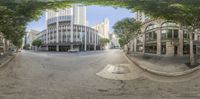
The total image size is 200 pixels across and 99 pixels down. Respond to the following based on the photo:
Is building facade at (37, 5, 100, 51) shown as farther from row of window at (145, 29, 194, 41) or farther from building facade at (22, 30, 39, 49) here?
row of window at (145, 29, 194, 41)

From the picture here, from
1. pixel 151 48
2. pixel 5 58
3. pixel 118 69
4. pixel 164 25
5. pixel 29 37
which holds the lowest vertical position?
pixel 118 69

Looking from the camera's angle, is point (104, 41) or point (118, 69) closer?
point (104, 41)

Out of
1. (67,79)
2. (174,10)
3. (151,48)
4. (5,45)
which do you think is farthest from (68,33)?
(174,10)

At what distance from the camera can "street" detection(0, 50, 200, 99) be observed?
118 inches

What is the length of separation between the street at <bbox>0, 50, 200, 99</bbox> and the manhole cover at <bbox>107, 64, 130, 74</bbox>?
47 millimetres

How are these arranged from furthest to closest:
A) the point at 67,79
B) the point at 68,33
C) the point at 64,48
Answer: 1. the point at 67,79
2. the point at 64,48
3. the point at 68,33

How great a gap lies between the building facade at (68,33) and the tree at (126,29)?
25cm

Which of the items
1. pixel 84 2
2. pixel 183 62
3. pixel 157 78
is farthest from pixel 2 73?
pixel 183 62

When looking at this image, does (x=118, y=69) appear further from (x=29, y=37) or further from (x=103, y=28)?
(x=29, y=37)

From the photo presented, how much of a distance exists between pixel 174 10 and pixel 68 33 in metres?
1.23

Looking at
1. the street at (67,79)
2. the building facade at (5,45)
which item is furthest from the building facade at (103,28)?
the building facade at (5,45)

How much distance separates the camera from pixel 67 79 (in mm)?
3115

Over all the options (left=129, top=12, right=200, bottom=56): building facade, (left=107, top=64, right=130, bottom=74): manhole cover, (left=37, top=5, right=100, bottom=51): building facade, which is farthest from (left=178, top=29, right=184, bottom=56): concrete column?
(left=37, top=5, right=100, bottom=51): building facade

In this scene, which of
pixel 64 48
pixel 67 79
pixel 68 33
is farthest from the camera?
pixel 67 79
